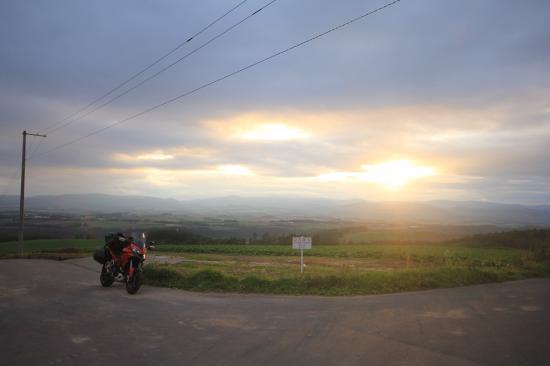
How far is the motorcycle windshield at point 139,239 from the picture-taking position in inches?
444

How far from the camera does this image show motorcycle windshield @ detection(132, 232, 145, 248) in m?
11.3

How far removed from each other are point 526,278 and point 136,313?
12.8 m

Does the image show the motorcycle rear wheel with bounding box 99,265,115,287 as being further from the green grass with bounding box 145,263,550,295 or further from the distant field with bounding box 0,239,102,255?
the distant field with bounding box 0,239,102,255

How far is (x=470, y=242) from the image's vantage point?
4219 centimetres

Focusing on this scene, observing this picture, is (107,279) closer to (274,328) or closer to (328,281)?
(328,281)

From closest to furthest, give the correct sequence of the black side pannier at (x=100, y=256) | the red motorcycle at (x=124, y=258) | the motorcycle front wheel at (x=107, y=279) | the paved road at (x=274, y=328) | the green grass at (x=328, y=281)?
the paved road at (x=274, y=328) → the red motorcycle at (x=124, y=258) → the green grass at (x=328, y=281) → the motorcycle front wheel at (x=107, y=279) → the black side pannier at (x=100, y=256)

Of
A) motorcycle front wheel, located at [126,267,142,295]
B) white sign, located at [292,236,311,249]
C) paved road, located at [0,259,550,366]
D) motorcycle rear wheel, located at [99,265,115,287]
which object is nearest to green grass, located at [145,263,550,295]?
paved road, located at [0,259,550,366]

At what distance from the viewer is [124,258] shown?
1086cm

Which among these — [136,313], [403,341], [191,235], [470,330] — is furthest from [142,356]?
[191,235]

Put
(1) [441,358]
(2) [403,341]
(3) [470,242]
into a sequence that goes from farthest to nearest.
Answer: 1. (3) [470,242]
2. (2) [403,341]
3. (1) [441,358]

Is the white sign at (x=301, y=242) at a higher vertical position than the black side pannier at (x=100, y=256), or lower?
higher

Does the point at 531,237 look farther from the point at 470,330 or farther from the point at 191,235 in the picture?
the point at 191,235

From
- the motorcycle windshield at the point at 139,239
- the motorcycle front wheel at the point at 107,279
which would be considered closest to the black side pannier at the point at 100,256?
the motorcycle front wheel at the point at 107,279

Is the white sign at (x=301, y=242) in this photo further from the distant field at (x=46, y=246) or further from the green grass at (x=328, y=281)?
the distant field at (x=46, y=246)
